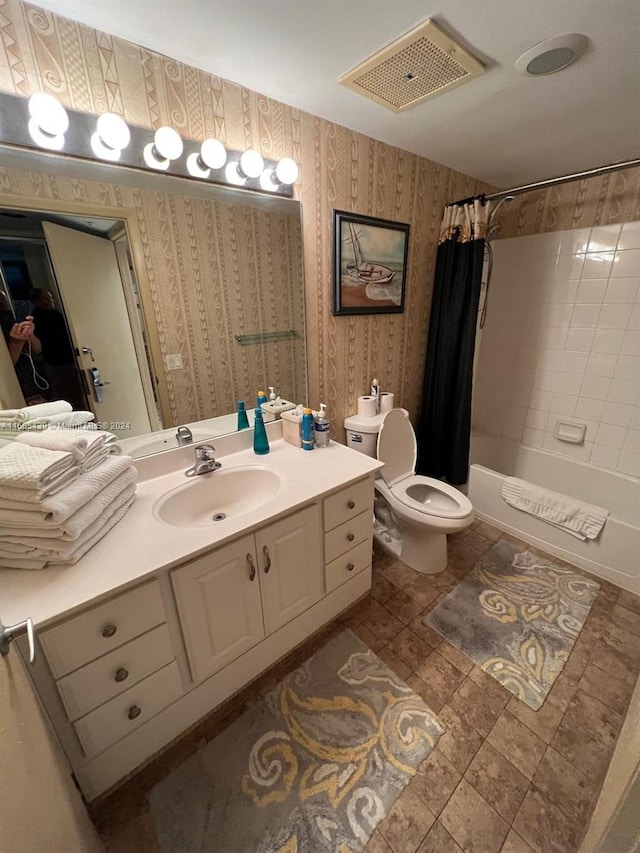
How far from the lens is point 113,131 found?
1039 mm

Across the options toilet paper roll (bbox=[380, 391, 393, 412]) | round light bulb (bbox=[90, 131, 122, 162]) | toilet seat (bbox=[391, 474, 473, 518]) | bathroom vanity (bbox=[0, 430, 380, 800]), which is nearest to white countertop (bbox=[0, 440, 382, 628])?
bathroom vanity (bbox=[0, 430, 380, 800])

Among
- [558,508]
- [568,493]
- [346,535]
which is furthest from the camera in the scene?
[568,493]

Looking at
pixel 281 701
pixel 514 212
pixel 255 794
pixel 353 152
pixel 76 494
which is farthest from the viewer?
pixel 514 212

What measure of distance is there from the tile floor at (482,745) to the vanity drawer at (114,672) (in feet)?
1.35

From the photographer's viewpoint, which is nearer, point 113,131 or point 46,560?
point 46,560

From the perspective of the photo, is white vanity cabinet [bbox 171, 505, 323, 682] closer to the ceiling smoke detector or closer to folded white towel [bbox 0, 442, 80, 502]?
folded white towel [bbox 0, 442, 80, 502]

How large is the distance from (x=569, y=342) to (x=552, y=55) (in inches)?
63.0

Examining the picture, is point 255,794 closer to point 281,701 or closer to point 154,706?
point 281,701

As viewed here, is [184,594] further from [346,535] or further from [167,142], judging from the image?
[167,142]

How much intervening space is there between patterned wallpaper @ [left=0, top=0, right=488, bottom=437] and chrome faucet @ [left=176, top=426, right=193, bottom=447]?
0.05 metres

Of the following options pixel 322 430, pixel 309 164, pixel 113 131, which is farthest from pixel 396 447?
pixel 113 131

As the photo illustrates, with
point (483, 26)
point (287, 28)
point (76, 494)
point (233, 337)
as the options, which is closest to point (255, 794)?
point (76, 494)

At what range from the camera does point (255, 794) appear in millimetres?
1034

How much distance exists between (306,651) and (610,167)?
2.59 metres
